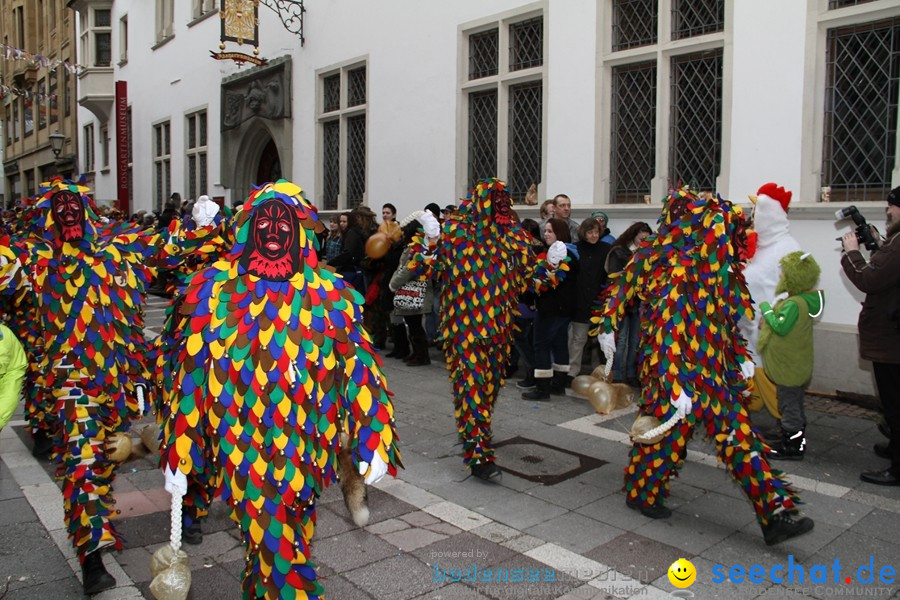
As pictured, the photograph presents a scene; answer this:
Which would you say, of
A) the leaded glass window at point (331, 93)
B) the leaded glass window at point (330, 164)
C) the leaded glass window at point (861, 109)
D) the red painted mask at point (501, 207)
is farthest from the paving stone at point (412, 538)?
the leaded glass window at point (331, 93)

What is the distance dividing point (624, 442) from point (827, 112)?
383cm

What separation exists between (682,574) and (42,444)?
487 centimetres

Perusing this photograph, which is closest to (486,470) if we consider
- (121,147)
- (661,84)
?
(661,84)

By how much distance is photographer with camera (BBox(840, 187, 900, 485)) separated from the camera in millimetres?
4820

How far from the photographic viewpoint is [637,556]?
3926 mm

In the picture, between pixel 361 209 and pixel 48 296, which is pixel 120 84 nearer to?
pixel 361 209

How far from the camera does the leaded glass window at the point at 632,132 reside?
28.5 feet

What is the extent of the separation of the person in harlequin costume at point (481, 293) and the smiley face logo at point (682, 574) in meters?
1.62

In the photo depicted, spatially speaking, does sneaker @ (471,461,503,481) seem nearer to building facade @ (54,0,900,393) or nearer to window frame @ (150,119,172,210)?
building facade @ (54,0,900,393)

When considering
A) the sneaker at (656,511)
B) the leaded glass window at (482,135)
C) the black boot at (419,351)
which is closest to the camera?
the sneaker at (656,511)

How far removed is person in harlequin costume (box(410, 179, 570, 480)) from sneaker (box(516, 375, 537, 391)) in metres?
2.76

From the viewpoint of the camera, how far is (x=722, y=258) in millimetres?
4121

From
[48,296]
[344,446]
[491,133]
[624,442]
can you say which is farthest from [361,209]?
[344,446]

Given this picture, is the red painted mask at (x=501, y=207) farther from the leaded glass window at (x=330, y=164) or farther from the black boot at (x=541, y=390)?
the leaded glass window at (x=330, y=164)
